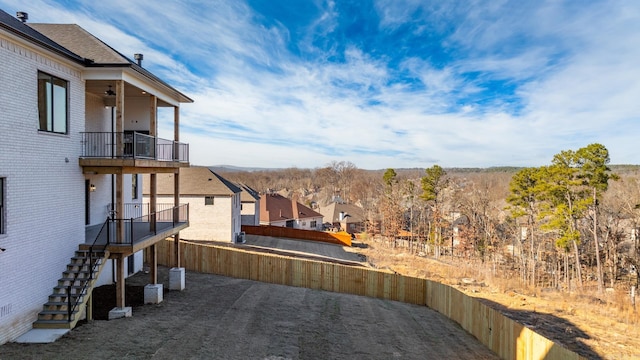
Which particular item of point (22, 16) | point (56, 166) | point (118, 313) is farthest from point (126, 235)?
point (22, 16)

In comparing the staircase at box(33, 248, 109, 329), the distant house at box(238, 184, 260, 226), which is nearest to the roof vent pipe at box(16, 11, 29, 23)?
the staircase at box(33, 248, 109, 329)

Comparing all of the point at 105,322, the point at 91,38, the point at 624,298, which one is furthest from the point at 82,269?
the point at 624,298

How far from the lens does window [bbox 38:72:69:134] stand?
34.6ft

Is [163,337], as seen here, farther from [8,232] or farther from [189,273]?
Answer: [189,273]

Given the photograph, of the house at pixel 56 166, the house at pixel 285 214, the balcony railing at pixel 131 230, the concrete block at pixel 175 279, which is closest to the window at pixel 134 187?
the balcony railing at pixel 131 230

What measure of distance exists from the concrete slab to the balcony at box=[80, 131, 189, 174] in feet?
15.7

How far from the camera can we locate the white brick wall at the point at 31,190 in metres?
9.37

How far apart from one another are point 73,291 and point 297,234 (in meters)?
33.0

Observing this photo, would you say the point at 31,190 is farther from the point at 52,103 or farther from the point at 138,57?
the point at 138,57

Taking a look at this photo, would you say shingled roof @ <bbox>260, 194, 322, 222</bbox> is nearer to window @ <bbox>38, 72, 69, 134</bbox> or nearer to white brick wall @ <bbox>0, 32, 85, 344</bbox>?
white brick wall @ <bbox>0, 32, 85, 344</bbox>

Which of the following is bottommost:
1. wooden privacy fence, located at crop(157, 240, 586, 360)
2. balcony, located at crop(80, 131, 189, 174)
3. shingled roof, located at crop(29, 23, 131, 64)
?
wooden privacy fence, located at crop(157, 240, 586, 360)

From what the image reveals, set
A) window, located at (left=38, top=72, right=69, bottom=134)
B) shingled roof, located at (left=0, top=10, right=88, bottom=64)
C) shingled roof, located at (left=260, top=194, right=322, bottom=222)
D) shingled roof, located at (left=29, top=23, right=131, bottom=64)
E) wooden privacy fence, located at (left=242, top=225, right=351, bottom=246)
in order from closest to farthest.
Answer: shingled roof, located at (left=0, top=10, right=88, bottom=64) → window, located at (left=38, top=72, right=69, bottom=134) → shingled roof, located at (left=29, top=23, right=131, bottom=64) → wooden privacy fence, located at (left=242, top=225, right=351, bottom=246) → shingled roof, located at (left=260, top=194, right=322, bottom=222)

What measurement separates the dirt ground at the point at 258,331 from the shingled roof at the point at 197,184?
1378 centimetres

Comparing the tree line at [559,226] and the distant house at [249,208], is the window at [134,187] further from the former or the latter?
the tree line at [559,226]
